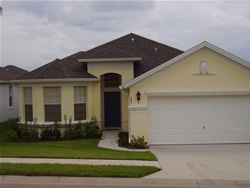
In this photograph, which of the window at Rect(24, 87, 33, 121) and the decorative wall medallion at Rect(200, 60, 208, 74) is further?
the window at Rect(24, 87, 33, 121)

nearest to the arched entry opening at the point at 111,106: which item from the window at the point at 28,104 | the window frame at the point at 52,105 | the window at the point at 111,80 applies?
the window at the point at 111,80

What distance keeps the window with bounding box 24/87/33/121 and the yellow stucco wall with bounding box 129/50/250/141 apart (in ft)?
20.0

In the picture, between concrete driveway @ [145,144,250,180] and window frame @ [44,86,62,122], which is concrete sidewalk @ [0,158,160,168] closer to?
concrete driveway @ [145,144,250,180]

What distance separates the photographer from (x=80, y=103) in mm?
16203

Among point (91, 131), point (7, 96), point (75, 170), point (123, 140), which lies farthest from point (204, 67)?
point (7, 96)

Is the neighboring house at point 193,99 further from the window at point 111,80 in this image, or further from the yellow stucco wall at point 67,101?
the window at point 111,80

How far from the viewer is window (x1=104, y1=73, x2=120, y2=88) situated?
18.3m

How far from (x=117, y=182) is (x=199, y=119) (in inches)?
266

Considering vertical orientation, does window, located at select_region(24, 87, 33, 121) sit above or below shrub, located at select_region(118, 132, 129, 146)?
above

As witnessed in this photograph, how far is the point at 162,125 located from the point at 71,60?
804 centimetres

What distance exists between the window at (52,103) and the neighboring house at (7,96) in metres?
8.66

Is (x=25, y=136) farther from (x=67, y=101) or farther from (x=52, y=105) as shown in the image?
(x=67, y=101)

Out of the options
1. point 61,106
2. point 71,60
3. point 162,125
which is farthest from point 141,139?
point 71,60

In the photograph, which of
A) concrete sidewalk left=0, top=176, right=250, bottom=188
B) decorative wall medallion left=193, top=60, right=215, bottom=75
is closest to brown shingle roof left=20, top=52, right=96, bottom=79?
decorative wall medallion left=193, top=60, right=215, bottom=75
